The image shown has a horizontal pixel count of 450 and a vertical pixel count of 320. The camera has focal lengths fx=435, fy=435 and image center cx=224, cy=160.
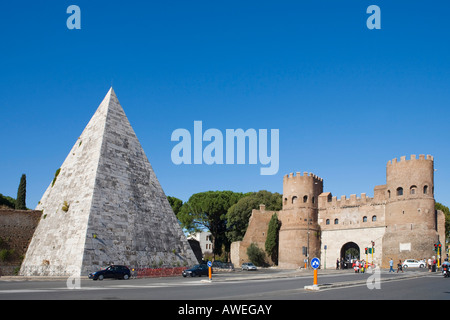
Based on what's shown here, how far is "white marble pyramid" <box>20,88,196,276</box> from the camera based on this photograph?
2373cm

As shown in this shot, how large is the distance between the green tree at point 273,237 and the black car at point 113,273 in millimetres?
32165

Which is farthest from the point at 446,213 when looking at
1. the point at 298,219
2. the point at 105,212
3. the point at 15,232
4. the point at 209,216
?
Answer: the point at 15,232

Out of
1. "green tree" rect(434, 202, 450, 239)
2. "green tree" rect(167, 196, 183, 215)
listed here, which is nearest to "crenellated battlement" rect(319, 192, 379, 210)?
"green tree" rect(434, 202, 450, 239)

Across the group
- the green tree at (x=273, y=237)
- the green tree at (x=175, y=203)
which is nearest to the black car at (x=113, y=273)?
the green tree at (x=273, y=237)

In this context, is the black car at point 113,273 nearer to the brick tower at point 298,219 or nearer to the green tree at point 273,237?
the brick tower at point 298,219

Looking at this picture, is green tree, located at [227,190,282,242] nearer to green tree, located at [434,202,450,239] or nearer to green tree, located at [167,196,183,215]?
green tree, located at [167,196,183,215]

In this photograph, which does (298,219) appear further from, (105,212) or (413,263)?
(105,212)

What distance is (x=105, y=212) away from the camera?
2491cm

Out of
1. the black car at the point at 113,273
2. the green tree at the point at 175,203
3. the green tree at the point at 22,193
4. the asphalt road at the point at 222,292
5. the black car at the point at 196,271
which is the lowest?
the black car at the point at 196,271

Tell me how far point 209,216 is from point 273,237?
12612 millimetres

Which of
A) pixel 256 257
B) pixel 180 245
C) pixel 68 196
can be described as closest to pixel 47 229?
pixel 68 196

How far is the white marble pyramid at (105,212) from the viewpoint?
23734mm

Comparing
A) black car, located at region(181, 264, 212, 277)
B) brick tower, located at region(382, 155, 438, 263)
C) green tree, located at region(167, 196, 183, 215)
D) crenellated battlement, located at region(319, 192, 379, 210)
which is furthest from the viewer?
green tree, located at region(167, 196, 183, 215)

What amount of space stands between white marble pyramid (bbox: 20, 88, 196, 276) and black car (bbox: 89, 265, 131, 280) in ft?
4.02
